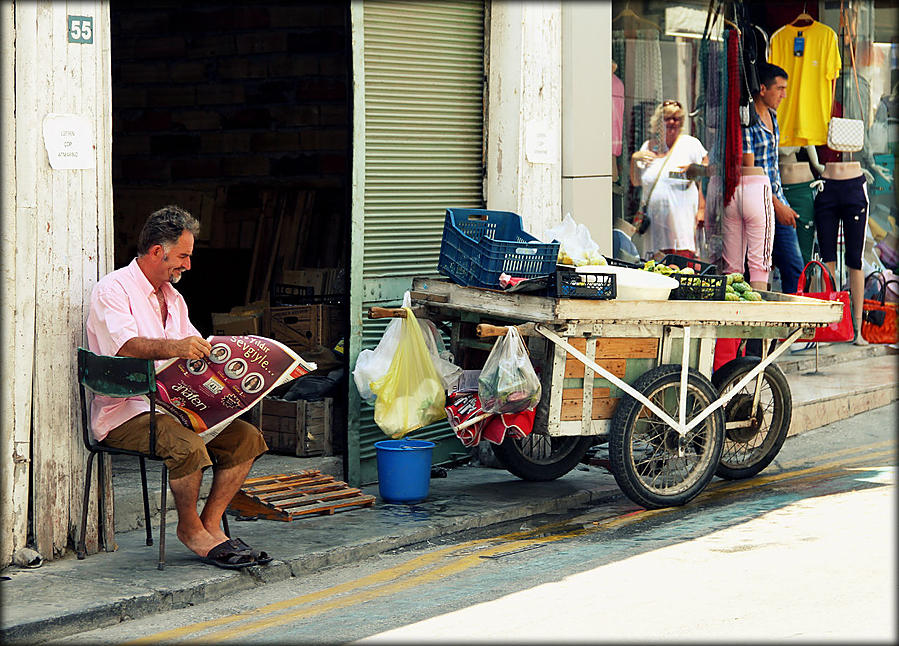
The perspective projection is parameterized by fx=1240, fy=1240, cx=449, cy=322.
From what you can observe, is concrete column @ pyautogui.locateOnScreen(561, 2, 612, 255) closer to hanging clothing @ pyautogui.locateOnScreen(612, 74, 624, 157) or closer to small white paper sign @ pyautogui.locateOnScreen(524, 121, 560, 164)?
small white paper sign @ pyautogui.locateOnScreen(524, 121, 560, 164)

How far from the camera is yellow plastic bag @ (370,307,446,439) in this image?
23.4 feet

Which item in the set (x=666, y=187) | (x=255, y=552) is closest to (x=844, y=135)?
(x=666, y=187)

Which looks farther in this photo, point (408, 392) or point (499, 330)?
point (408, 392)

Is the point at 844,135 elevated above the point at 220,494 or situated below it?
above

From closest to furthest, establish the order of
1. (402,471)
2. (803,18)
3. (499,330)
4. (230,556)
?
(230,556), (499,330), (402,471), (803,18)

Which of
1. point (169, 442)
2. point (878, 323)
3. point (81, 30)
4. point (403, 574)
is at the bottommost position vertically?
point (403, 574)

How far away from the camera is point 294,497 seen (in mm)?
7281

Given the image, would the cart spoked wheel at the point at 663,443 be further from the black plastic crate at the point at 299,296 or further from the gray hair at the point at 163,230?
the black plastic crate at the point at 299,296

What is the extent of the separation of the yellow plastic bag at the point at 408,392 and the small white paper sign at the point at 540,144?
2.02 m

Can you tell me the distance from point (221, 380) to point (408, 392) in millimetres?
1464

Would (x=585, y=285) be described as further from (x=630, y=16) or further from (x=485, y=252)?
(x=630, y=16)

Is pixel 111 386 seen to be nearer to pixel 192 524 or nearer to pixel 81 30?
pixel 192 524

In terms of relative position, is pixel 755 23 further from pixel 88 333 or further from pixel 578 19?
pixel 88 333

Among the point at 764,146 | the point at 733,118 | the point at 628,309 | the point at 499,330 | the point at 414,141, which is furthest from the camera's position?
the point at 764,146
